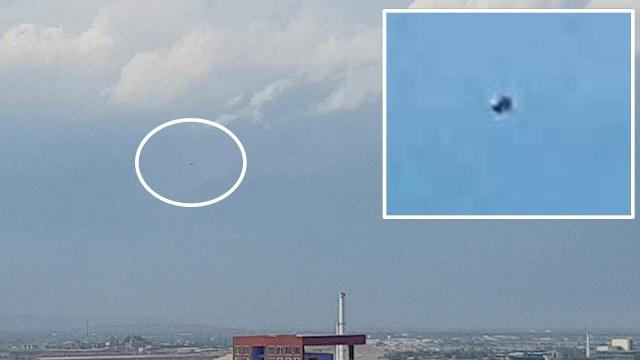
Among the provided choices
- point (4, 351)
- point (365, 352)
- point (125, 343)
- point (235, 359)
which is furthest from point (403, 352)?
point (4, 351)

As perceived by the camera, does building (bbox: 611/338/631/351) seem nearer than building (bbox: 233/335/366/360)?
No

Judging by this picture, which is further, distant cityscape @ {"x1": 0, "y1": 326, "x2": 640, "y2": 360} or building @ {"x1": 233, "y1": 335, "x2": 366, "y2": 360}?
building @ {"x1": 233, "y1": 335, "x2": 366, "y2": 360}

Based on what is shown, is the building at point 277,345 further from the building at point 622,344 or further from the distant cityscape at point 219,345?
the building at point 622,344

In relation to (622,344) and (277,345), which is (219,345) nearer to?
(277,345)

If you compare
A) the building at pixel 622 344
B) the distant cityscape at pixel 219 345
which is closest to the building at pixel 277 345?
the distant cityscape at pixel 219 345

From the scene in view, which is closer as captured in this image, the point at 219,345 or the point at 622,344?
the point at 219,345

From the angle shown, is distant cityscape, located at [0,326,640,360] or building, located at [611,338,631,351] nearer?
distant cityscape, located at [0,326,640,360]

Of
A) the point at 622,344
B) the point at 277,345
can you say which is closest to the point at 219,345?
the point at 277,345

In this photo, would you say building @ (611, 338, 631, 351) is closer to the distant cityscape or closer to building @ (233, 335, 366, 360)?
the distant cityscape

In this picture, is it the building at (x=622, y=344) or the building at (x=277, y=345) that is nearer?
the building at (x=277, y=345)

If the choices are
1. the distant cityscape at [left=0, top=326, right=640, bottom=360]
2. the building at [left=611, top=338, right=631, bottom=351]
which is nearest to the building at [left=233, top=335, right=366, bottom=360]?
the distant cityscape at [left=0, top=326, right=640, bottom=360]

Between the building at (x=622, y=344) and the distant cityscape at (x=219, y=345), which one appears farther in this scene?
the building at (x=622, y=344)
